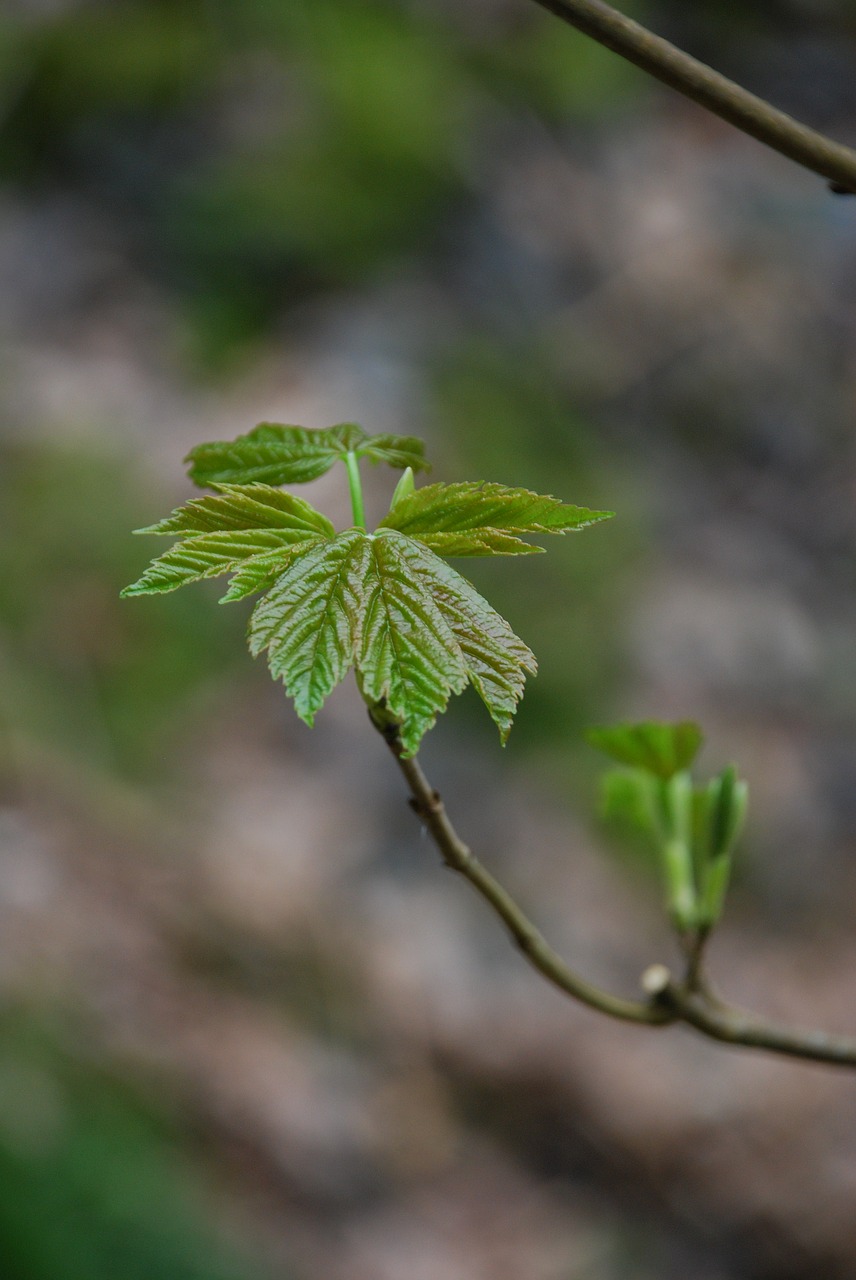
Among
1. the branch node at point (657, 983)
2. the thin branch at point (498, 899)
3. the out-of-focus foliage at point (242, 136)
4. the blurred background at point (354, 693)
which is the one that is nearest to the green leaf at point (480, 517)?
the thin branch at point (498, 899)

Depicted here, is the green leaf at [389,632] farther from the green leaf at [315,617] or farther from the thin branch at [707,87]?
the thin branch at [707,87]

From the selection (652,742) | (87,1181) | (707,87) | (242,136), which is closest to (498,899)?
(652,742)

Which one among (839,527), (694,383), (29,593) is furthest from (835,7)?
(29,593)

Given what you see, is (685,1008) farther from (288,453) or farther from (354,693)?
(354,693)

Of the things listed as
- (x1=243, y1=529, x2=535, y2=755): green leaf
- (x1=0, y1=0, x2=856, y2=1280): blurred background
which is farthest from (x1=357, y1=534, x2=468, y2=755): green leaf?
(x1=0, y1=0, x2=856, y2=1280): blurred background

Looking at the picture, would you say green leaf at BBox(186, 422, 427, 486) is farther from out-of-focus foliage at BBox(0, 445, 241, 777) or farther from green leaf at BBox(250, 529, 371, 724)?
out-of-focus foliage at BBox(0, 445, 241, 777)

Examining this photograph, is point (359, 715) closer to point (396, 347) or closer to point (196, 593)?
point (196, 593)
